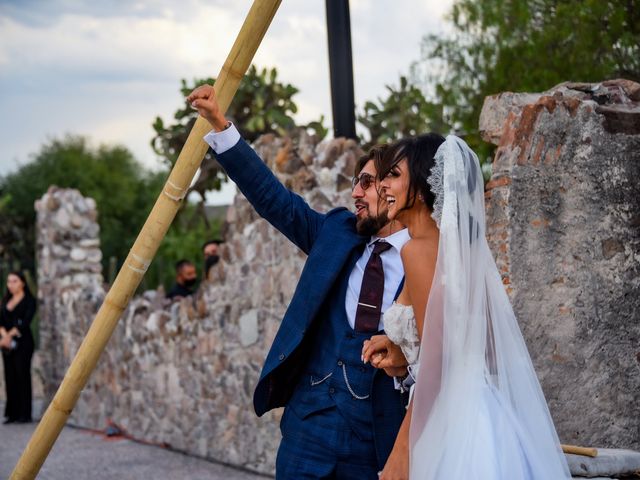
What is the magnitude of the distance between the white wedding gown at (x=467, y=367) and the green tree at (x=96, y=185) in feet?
92.9

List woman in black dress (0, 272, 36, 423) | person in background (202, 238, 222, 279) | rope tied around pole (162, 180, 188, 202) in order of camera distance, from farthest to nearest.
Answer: woman in black dress (0, 272, 36, 423) → person in background (202, 238, 222, 279) → rope tied around pole (162, 180, 188, 202)

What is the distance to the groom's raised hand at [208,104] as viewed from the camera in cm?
322

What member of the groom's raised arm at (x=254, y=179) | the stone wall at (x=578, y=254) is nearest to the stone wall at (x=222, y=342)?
the stone wall at (x=578, y=254)

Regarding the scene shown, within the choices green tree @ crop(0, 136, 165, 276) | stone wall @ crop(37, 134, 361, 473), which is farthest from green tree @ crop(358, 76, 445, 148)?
green tree @ crop(0, 136, 165, 276)

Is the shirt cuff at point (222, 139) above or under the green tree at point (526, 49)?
under

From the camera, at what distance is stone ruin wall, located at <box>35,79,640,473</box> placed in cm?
465

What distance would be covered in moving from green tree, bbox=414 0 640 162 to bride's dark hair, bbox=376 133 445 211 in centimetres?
902

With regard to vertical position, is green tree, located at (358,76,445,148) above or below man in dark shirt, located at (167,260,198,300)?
above

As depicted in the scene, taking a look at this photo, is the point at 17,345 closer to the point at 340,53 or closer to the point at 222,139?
the point at 340,53

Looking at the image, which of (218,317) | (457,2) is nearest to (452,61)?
(457,2)

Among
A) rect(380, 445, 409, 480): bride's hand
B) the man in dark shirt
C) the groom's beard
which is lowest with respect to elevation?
rect(380, 445, 409, 480): bride's hand

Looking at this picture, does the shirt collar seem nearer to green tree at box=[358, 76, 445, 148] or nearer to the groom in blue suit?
the groom in blue suit

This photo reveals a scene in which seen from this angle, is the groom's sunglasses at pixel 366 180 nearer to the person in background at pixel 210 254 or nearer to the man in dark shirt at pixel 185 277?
the person in background at pixel 210 254

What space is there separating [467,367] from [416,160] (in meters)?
0.62
